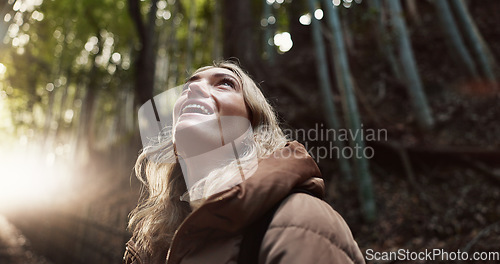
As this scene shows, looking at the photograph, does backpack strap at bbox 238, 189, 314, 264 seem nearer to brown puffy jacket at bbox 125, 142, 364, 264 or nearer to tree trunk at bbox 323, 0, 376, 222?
brown puffy jacket at bbox 125, 142, 364, 264

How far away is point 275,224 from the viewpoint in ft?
2.70

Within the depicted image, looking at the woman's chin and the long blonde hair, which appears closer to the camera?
the woman's chin

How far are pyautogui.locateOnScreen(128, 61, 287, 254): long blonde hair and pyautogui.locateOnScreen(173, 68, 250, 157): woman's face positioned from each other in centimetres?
5

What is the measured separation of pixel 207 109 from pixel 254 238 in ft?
1.62

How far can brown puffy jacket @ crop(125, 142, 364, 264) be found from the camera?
0.79 meters

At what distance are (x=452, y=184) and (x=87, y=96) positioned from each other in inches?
584

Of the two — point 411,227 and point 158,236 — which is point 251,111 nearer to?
point 158,236

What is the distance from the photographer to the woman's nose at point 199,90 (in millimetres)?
1204

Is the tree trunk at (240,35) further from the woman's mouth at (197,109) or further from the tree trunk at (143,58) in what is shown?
the woman's mouth at (197,109)

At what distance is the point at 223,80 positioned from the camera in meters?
1.29

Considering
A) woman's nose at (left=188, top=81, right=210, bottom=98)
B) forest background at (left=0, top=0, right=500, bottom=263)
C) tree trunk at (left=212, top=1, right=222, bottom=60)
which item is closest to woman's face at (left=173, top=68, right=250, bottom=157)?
woman's nose at (left=188, top=81, right=210, bottom=98)

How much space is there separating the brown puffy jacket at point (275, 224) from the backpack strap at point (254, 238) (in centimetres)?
2

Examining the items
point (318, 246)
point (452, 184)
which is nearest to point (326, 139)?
point (452, 184)

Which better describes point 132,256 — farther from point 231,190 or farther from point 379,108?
point 379,108
